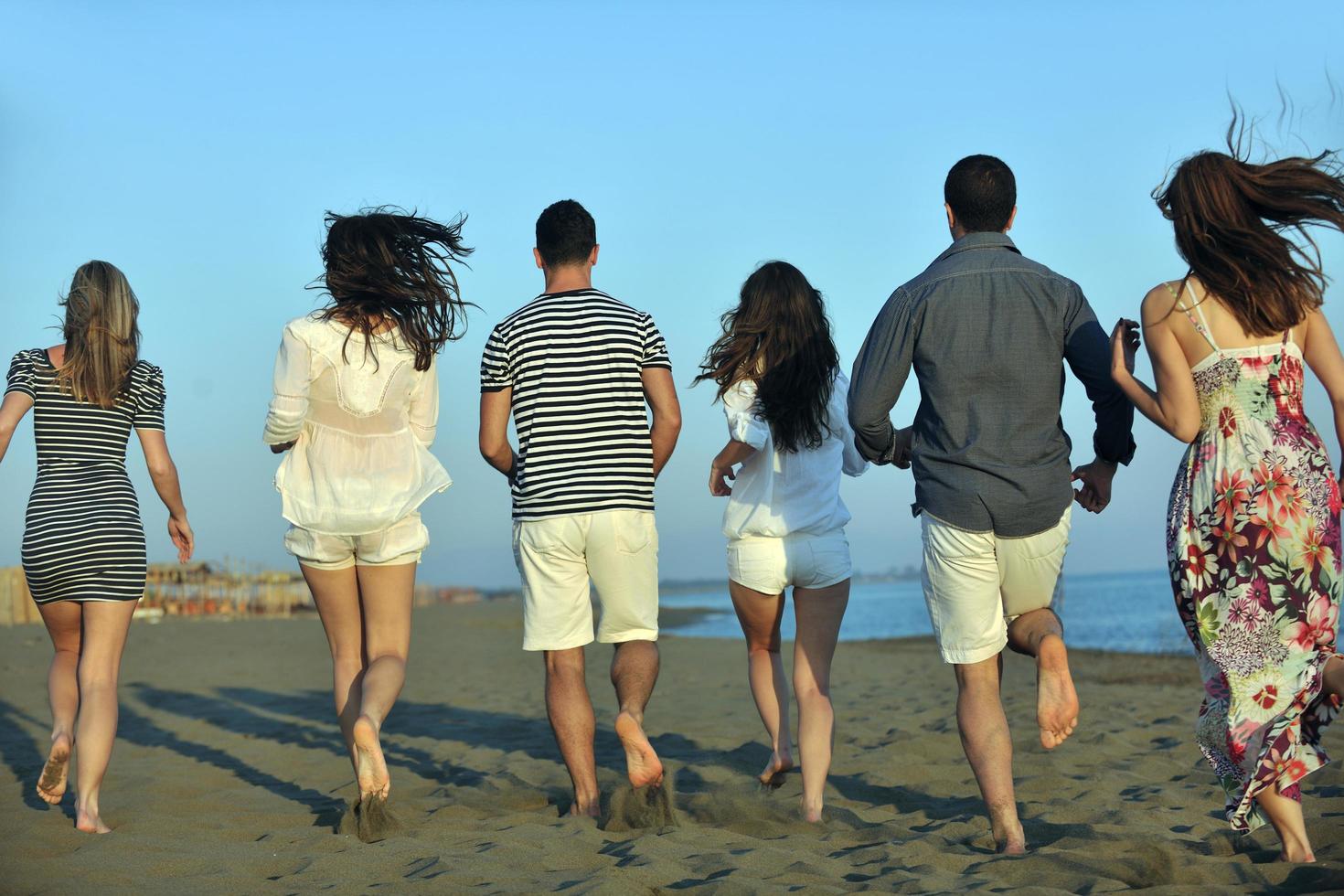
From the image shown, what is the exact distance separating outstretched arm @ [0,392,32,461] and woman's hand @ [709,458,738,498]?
2.76 m

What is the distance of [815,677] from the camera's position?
471 centimetres

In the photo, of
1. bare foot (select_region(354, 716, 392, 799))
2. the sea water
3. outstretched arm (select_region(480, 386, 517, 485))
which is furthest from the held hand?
the sea water

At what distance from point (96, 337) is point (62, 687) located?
1.43 m

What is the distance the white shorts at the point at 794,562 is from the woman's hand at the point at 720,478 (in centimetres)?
25

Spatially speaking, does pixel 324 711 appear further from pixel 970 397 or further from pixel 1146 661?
pixel 1146 661

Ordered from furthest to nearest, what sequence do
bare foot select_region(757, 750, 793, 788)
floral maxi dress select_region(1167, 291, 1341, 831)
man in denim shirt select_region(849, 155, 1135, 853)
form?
bare foot select_region(757, 750, 793, 788), man in denim shirt select_region(849, 155, 1135, 853), floral maxi dress select_region(1167, 291, 1341, 831)

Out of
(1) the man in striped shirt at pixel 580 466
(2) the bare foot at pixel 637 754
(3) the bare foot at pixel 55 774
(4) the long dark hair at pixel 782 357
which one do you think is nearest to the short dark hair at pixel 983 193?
(4) the long dark hair at pixel 782 357

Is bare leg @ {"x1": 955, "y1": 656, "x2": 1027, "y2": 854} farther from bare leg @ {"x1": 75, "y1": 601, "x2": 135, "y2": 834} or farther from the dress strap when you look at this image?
bare leg @ {"x1": 75, "y1": 601, "x2": 135, "y2": 834}

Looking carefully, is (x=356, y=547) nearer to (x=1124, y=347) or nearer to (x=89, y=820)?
(x=89, y=820)

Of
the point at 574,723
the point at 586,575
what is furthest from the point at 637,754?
the point at 586,575

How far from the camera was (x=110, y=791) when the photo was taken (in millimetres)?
5590

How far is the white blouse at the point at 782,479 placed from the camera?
189 inches

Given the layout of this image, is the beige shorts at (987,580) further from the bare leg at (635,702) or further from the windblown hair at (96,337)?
the windblown hair at (96,337)

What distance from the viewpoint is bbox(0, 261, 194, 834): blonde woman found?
15.4ft
